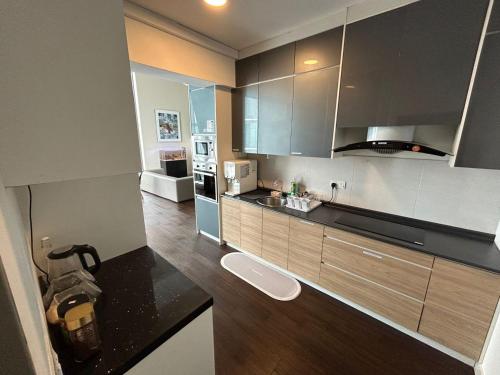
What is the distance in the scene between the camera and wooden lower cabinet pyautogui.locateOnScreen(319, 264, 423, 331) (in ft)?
5.53

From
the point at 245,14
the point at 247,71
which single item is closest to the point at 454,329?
the point at 245,14

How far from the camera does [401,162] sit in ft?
6.62

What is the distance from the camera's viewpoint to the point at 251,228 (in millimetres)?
2715

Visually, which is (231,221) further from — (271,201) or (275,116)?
(275,116)

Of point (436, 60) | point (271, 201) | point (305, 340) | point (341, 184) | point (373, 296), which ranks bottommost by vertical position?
point (305, 340)

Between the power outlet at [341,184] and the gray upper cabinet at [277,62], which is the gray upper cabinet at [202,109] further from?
the power outlet at [341,184]

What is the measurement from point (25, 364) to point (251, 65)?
2.88m

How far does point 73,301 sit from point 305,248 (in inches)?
75.3

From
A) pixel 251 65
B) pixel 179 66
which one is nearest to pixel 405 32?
pixel 251 65

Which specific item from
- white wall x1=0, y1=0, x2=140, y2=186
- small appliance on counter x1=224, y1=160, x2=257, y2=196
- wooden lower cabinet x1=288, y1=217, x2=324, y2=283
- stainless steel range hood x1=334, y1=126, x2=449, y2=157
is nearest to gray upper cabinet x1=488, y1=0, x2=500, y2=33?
stainless steel range hood x1=334, y1=126, x2=449, y2=157

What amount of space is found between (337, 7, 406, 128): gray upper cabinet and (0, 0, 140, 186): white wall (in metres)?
1.78

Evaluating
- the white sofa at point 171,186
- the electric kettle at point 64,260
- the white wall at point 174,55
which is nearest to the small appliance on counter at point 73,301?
the electric kettle at point 64,260

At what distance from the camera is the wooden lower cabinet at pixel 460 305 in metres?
1.38

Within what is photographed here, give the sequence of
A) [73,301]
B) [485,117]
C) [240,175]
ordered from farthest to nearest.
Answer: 1. [240,175]
2. [485,117]
3. [73,301]
